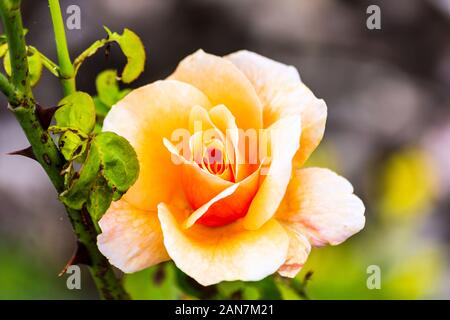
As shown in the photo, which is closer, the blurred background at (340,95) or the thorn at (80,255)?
the thorn at (80,255)

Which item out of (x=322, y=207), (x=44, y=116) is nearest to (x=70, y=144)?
(x=44, y=116)

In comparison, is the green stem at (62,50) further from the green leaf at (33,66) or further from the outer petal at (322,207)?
the outer petal at (322,207)

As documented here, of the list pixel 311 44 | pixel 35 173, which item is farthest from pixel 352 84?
pixel 35 173

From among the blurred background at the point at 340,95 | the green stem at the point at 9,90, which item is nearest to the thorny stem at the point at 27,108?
the green stem at the point at 9,90

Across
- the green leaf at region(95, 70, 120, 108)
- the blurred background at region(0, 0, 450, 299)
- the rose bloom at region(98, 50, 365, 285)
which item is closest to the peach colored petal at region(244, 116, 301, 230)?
the rose bloom at region(98, 50, 365, 285)

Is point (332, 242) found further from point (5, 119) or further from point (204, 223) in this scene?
point (5, 119)

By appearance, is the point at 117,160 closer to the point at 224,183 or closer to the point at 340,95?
the point at 224,183
